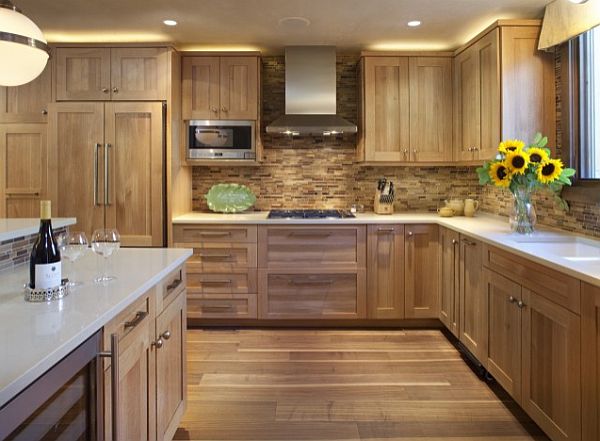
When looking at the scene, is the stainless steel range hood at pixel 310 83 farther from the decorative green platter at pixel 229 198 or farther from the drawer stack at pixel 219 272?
the drawer stack at pixel 219 272

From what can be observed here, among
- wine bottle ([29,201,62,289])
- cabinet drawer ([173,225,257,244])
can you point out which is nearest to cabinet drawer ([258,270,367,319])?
cabinet drawer ([173,225,257,244])

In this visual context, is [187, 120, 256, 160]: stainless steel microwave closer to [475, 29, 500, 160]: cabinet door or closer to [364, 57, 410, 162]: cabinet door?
[364, 57, 410, 162]: cabinet door

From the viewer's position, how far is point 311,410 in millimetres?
2434

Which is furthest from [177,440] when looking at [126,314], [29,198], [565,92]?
[565,92]

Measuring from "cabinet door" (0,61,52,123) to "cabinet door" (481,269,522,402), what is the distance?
353cm

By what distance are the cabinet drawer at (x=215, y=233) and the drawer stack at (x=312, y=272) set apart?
13 cm

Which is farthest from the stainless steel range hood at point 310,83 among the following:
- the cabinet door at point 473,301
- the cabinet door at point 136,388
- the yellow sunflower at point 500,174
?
the cabinet door at point 136,388

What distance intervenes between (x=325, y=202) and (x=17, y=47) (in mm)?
2968

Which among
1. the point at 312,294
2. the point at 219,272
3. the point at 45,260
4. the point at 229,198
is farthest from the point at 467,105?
the point at 45,260

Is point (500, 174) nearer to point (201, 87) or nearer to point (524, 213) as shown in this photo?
point (524, 213)

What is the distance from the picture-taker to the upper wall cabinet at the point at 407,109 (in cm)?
393

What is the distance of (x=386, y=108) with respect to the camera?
394cm

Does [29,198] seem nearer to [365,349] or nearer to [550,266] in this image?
[365,349]

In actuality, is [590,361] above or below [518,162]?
below
